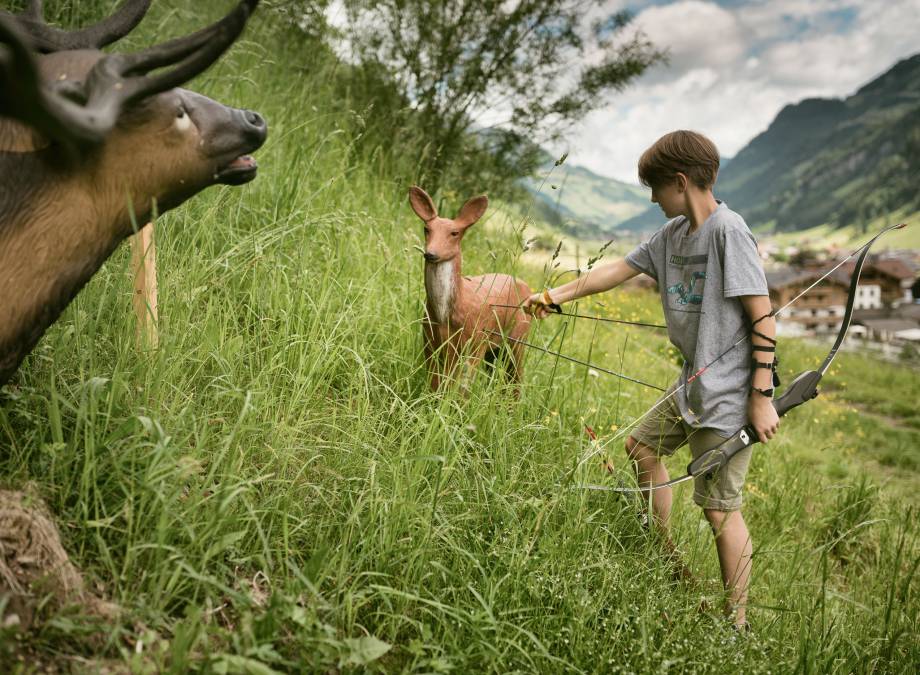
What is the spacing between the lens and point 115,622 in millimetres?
1474

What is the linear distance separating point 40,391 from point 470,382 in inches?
60.9

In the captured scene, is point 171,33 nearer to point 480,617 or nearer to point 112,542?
point 112,542

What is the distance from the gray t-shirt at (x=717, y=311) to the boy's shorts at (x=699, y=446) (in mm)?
87

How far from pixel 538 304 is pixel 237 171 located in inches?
59.9

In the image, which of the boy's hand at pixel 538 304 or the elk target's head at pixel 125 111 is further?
the boy's hand at pixel 538 304

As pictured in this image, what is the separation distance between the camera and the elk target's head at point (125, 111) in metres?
1.36

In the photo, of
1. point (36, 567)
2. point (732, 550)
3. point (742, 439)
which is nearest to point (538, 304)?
point (742, 439)

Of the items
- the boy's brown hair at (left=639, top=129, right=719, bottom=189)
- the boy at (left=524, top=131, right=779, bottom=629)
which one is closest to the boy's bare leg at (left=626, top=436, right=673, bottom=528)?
the boy at (left=524, top=131, right=779, bottom=629)

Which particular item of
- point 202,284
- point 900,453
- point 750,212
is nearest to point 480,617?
point 202,284

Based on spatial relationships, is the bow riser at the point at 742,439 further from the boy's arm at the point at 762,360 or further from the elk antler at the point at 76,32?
the elk antler at the point at 76,32

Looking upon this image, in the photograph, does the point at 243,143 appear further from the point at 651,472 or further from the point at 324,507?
the point at 651,472

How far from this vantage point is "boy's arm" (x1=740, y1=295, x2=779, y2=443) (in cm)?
238

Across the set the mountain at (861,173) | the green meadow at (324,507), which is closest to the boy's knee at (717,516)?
the green meadow at (324,507)

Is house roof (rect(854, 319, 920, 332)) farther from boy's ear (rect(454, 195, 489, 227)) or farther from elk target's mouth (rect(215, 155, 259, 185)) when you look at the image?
elk target's mouth (rect(215, 155, 259, 185))
